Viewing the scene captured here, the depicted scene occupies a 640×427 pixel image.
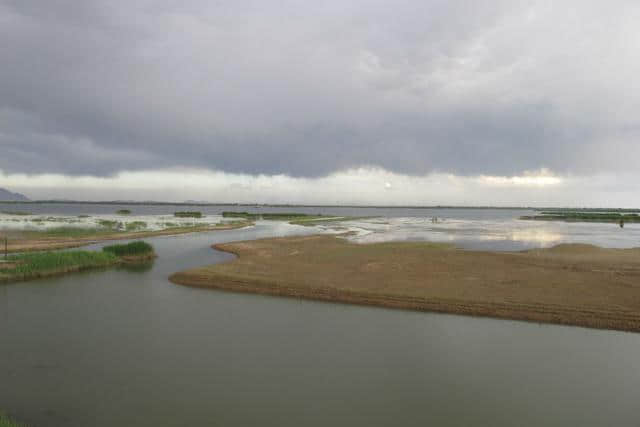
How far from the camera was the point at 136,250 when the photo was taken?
3272cm

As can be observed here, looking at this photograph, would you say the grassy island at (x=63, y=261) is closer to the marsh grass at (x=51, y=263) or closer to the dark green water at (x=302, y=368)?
the marsh grass at (x=51, y=263)

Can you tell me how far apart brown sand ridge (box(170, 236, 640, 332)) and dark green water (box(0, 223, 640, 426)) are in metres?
1.30

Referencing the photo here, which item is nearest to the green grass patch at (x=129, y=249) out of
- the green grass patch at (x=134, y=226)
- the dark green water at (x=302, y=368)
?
the dark green water at (x=302, y=368)

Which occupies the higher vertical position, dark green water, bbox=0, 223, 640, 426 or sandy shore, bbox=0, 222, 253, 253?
sandy shore, bbox=0, 222, 253, 253

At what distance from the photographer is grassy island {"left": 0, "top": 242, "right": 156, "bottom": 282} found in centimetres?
2442

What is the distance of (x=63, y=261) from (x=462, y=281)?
91.1 feet

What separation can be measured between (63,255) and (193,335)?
63.6 ft

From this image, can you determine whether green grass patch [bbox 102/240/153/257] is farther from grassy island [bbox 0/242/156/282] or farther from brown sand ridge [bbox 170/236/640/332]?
brown sand ridge [bbox 170/236/640/332]

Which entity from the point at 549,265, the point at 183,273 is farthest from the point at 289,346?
the point at 549,265

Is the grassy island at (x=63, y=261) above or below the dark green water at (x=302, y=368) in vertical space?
above

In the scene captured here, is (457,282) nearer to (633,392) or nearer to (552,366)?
(552,366)

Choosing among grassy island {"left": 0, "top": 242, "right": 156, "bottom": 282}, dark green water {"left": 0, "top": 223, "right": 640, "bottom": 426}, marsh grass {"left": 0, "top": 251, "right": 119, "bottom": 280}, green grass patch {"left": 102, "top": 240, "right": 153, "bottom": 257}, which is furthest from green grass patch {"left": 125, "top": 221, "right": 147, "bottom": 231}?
dark green water {"left": 0, "top": 223, "right": 640, "bottom": 426}

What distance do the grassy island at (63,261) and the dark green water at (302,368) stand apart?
744 cm

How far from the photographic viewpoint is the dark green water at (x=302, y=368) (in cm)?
964
